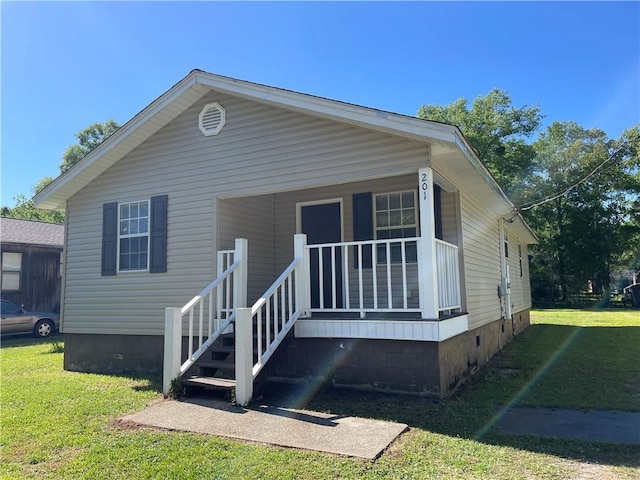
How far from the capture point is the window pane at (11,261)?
52.6 ft

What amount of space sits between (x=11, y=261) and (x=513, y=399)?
17501 millimetres

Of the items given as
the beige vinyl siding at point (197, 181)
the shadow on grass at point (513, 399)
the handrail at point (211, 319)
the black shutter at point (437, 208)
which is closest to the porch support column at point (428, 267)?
the beige vinyl siding at point (197, 181)

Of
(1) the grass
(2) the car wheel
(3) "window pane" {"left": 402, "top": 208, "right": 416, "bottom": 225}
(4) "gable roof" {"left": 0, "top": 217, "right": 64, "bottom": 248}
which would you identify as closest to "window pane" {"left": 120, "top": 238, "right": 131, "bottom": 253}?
(1) the grass

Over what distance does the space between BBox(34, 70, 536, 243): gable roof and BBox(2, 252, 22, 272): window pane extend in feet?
29.6

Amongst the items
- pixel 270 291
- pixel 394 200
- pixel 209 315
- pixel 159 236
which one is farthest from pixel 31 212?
pixel 270 291

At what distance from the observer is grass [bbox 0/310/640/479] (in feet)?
11.2

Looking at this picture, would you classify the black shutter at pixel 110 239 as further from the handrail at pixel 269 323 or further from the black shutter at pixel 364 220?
the black shutter at pixel 364 220

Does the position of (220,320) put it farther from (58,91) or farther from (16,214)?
(16,214)

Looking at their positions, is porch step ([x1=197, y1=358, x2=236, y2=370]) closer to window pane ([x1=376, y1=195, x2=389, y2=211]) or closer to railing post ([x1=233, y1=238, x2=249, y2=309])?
railing post ([x1=233, y1=238, x2=249, y2=309])

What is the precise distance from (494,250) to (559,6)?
16.9 feet

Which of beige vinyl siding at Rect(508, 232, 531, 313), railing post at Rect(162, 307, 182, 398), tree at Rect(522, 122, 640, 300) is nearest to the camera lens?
railing post at Rect(162, 307, 182, 398)

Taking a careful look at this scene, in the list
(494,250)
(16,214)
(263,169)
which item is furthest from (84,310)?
(16,214)

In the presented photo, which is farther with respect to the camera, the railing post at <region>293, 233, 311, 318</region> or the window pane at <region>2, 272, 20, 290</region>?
the window pane at <region>2, 272, 20, 290</region>

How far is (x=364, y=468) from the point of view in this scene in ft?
11.2
